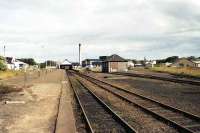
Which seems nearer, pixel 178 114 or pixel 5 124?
pixel 5 124

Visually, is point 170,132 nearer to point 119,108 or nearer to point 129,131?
point 129,131

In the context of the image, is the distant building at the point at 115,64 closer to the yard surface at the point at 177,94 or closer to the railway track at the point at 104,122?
the yard surface at the point at 177,94

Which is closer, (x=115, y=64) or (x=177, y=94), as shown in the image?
(x=177, y=94)

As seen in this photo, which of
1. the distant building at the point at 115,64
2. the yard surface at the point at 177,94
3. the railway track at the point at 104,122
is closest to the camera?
the railway track at the point at 104,122

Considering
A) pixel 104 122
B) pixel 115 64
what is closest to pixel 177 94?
pixel 104 122

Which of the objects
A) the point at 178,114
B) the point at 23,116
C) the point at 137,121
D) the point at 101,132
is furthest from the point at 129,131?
the point at 23,116

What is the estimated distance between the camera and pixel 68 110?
728 inches

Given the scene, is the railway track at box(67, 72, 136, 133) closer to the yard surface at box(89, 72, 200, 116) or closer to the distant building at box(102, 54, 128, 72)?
the yard surface at box(89, 72, 200, 116)

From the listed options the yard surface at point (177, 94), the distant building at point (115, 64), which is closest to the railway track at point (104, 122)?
the yard surface at point (177, 94)

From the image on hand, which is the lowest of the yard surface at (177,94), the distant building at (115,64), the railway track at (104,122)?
the railway track at (104,122)

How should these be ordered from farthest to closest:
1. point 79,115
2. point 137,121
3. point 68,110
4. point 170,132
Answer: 1. point 68,110
2. point 79,115
3. point 137,121
4. point 170,132

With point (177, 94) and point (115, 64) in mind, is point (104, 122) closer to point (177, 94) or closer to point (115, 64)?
point (177, 94)

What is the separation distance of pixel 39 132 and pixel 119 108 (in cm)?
723

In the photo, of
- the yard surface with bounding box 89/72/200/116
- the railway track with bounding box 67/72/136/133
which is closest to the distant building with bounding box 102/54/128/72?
the yard surface with bounding box 89/72/200/116
